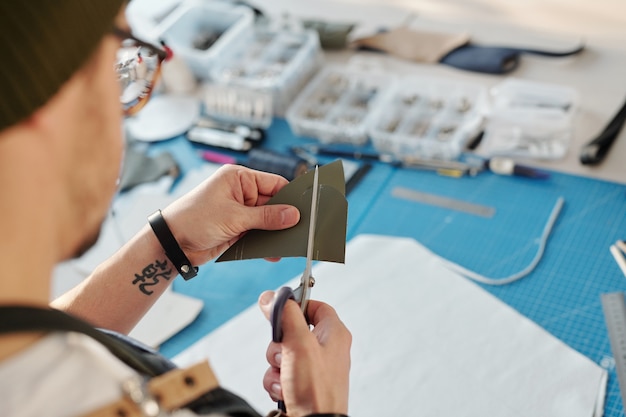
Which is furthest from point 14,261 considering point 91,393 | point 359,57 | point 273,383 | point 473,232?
point 359,57

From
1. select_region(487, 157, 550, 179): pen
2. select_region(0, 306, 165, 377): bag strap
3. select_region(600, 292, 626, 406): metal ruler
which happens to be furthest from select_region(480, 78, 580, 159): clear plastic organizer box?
select_region(0, 306, 165, 377): bag strap

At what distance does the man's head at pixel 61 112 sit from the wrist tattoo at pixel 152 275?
1.46ft

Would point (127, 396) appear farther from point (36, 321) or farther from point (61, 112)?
point (61, 112)

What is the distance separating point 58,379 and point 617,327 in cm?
94

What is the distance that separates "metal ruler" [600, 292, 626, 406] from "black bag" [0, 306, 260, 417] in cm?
66

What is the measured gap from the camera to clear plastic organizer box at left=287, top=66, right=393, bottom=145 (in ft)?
5.22

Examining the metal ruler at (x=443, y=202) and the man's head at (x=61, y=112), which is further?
the metal ruler at (x=443, y=202)

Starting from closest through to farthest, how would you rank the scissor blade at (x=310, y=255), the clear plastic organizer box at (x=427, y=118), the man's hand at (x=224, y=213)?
1. the scissor blade at (x=310, y=255)
2. the man's hand at (x=224, y=213)
3. the clear plastic organizer box at (x=427, y=118)

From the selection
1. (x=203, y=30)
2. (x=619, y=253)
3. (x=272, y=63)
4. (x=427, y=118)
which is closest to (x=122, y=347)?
(x=619, y=253)

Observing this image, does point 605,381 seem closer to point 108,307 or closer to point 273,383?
point 273,383

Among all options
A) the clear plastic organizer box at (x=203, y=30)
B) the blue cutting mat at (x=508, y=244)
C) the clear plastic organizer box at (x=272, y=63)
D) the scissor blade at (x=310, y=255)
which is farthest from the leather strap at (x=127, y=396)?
the clear plastic organizer box at (x=203, y=30)

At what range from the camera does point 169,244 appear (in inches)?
38.7

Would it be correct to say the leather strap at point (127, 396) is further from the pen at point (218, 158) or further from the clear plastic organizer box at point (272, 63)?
the clear plastic organizer box at point (272, 63)

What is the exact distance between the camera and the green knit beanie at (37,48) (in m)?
0.42
